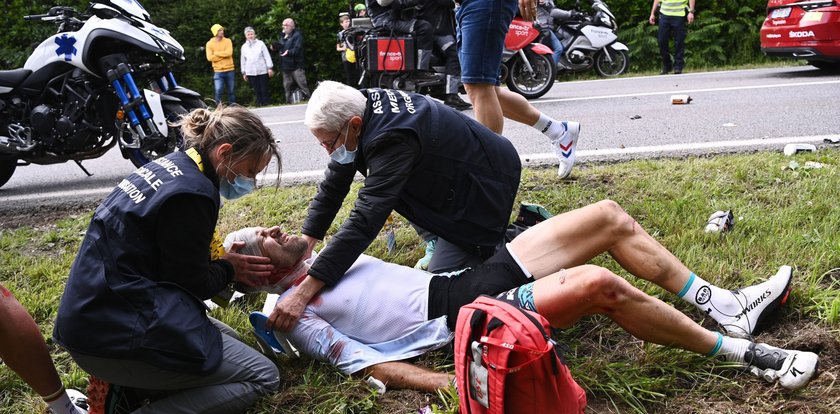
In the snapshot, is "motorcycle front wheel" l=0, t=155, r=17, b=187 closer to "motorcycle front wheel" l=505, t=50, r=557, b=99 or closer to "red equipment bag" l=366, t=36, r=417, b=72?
"red equipment bag" l=366, t=36, r=417, b=72

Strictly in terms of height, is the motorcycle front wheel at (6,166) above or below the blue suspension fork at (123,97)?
below

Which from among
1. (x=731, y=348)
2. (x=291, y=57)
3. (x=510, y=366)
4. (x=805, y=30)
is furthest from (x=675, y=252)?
A: (x=291, y=57)

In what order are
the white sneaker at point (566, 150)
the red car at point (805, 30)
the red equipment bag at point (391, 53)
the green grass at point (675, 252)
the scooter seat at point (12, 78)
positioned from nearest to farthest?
the green grass at point (675, 252) < the white sneaker at point (566, 150) < the scooter seat at point (12, 78) < the red equipment bag at point (391, 53) < the red car at point (805, 30)

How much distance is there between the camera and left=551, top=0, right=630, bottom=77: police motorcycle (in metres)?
12.6

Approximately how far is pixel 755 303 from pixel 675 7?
35.1ft

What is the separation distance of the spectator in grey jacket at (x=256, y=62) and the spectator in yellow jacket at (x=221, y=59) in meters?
0.27

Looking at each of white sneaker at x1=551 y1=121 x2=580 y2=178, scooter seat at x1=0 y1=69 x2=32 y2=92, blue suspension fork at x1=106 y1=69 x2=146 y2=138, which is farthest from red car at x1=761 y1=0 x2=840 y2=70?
scooter seat at x1=0 y1=69 x2=32 y2=92

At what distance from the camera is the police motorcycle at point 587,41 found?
12.6 m

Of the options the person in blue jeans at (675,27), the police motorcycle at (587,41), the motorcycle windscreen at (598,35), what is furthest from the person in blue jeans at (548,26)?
the person in blue jeans at (675,27)

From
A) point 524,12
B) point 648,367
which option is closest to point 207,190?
point 648,367

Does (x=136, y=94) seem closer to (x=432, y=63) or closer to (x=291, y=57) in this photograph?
(x=432, y=63)

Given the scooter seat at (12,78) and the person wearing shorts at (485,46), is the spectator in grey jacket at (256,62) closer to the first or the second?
the scooter seat at (12,78)

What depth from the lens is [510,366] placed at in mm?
2236

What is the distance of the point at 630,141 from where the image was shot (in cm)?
629
